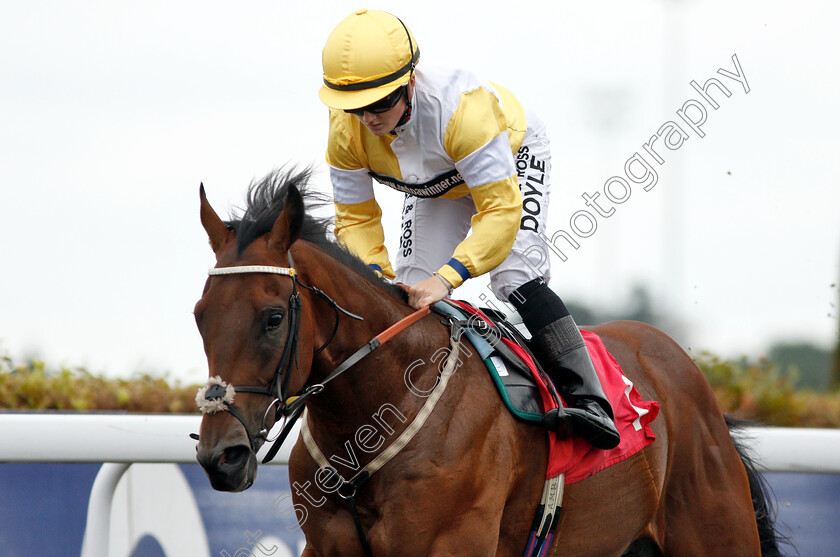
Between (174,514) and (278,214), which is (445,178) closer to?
(278,214)

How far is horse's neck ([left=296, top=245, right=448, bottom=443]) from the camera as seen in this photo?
2674mm

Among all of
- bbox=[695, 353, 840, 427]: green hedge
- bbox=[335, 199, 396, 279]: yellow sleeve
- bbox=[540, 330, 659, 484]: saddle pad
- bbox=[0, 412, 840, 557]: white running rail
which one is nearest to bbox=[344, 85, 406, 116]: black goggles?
bbox=[335, 199, 396, 279]: yellow sleeve

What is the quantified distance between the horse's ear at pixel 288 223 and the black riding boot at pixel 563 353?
103 centimetres

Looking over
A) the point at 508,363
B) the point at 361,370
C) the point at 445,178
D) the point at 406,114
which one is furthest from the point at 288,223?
the point at 508,363

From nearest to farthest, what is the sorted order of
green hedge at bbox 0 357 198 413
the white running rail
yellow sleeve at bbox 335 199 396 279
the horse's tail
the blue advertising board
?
yellow sleeve at bbox 335 199 396 279
the white running rail
the blue advertising board
the horse's tail
green hedge at bbox 0 357 198 413

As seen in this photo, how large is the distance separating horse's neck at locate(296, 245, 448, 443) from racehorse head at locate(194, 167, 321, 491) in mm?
164

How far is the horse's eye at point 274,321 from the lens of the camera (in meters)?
2.37

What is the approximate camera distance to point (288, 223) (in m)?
2.54

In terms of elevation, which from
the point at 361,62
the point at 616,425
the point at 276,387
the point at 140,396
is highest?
the point at 361,62

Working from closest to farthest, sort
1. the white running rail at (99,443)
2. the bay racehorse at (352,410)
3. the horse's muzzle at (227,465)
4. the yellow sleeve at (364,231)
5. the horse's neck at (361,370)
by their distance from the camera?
1. the horse's muzzle at (227,465)
2. the bay racehorse at (352,410)
3. the horse's neck at (361,370)
4. the yellow sleeve at (364,231)
5. the white running rail at (99,443)

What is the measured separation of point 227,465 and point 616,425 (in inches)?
62.2

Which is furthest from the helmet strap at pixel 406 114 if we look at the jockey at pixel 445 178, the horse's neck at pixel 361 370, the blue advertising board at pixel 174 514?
the blue advertising board at pixel 174 514

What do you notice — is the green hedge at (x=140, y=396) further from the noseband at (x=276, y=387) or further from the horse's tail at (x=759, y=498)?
the noseband at (x=276, y=387)

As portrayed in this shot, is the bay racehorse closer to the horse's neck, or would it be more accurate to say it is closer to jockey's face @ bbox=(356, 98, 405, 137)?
the horse's neck
